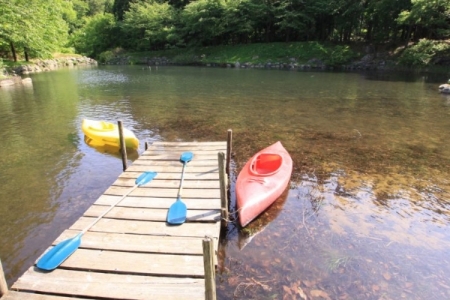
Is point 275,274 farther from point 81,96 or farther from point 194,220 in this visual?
point 81,96

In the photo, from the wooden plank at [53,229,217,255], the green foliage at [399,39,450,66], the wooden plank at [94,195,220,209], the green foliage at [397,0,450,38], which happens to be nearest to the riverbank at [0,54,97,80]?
the wooden plank at [94,195,220,209]

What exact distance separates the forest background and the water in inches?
581

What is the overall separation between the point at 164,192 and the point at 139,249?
1.67 meters

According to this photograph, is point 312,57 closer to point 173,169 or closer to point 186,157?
point 186,157

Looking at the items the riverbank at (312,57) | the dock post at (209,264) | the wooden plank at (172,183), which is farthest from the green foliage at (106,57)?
Result: the dock post at (209,264)

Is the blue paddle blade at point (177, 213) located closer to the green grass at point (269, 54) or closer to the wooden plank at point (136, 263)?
the wooden plank at point (136, 263)

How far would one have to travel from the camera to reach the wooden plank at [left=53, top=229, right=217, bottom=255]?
13.1 feet

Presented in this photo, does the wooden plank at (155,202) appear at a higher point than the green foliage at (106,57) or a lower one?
lower

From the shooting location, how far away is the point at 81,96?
1800 cm

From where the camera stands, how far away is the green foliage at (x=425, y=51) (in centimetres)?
2583

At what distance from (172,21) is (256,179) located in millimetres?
47844

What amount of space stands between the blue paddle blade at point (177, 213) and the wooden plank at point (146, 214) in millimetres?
82

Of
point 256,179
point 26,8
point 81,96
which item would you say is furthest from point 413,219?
point 26,8

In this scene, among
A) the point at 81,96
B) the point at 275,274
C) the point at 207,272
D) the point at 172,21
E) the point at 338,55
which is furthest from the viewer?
the point at 172,21
